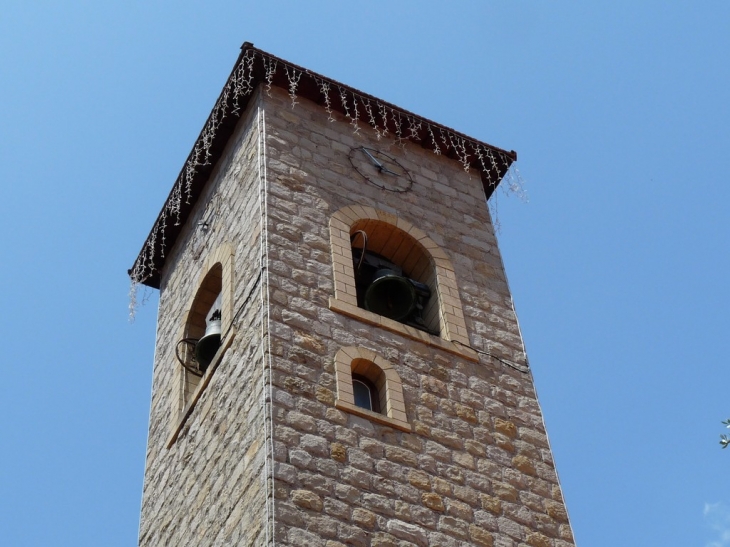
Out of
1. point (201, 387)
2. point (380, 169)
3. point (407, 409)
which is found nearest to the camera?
point (407, 409)

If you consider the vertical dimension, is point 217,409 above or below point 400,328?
below

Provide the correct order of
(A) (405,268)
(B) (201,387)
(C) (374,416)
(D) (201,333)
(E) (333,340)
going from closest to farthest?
(C) (374,416) < (E) (333,340) < (B) (201,387) < (A) (405,268) < (D) (201,333)

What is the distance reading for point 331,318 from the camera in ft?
37.3

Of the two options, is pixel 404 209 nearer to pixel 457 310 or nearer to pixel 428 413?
pixel 457 310

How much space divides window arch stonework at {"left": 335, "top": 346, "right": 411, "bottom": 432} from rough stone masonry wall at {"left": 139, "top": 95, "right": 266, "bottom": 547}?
669 mm

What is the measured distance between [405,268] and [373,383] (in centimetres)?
214

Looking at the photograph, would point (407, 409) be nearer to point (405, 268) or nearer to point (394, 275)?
point (394, 275)

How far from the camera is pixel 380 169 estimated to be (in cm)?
1377

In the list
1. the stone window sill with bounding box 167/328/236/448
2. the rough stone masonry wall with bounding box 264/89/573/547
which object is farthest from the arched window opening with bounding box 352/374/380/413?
the stone window sill with bounding box 167/328/236/448

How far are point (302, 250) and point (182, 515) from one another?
249 centimetres

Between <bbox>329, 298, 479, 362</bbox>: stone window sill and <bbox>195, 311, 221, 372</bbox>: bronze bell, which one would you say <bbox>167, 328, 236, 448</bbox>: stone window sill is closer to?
<bbox>195, 311, 221, 372</bbox>: bronze bell

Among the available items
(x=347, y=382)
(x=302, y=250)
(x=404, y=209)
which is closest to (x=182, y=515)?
(x=347, y=382)

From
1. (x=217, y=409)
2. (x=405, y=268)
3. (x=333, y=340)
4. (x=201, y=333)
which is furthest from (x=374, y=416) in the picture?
(x=201, y=333)

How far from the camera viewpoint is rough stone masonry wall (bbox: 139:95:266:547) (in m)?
10.1
